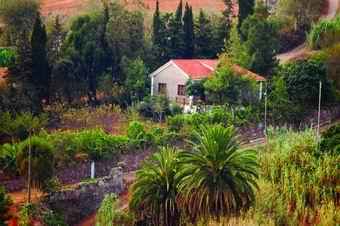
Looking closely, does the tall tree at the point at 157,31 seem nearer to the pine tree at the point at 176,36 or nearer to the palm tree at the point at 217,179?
the pine tree at the point at 176,36

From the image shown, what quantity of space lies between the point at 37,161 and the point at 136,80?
15.2m

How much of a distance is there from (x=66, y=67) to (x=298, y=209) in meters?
18.9

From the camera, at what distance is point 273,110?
34500 mm

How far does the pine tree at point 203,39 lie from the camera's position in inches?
1710

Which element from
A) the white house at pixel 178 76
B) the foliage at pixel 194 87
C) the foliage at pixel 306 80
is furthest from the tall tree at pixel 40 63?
the foliage at pixel 306 80

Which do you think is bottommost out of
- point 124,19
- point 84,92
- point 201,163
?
point 201,163

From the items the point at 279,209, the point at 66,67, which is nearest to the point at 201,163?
the point at 279,209

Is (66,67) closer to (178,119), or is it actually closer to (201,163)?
(178,119)

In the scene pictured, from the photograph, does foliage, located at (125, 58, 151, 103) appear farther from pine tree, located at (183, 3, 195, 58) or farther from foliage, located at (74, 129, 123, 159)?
foliage, located at (74, 129, 123, 159)

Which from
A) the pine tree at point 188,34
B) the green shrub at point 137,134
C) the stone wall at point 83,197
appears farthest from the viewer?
the pine tree at point 188,34

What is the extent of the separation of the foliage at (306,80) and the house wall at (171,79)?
6244mm

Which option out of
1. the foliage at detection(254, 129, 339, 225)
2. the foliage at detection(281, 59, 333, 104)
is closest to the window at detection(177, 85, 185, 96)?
the foliage at detection(281, 59, 333, 104)

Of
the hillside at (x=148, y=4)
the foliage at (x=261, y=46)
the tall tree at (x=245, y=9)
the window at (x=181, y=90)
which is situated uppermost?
the hillside at (x=148, y=4)

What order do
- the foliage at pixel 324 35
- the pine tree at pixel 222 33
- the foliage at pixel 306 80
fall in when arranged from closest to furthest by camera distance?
the foliage at pixel 306 80
the foliage at pixel 324 35
the pine tree at pixel 222 33
